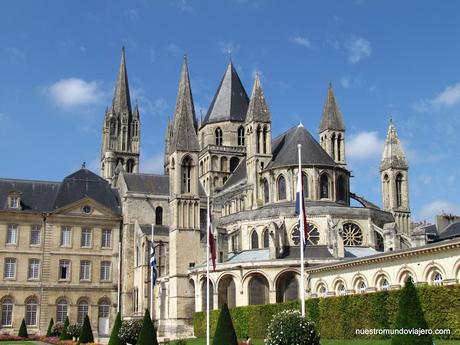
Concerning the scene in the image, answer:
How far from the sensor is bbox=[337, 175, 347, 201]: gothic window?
211 feet

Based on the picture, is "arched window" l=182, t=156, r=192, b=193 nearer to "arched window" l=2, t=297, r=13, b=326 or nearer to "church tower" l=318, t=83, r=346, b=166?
"church tower" l=318, t=83, r=346, b=166

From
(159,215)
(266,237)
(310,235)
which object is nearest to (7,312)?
(159,215)

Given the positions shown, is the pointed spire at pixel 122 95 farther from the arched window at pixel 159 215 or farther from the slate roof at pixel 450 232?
the slate roof at pixel 450 232

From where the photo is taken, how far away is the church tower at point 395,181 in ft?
214

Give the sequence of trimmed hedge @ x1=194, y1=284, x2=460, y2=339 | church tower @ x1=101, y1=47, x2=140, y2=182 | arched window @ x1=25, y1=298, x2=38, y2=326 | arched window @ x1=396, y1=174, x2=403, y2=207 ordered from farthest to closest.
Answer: church tower @ x1=101, y1=47, x2=140, y2=182, arched window @ x1=25, y1=298, x2=38, y2=326, arched window @ x1=396, y1=174, x2=403, y2=207, trimmed hedge @ x1=194, y1=284, x2=460, y2=339

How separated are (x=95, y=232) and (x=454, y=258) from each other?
45.8 m

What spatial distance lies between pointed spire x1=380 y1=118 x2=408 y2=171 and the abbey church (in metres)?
0.12

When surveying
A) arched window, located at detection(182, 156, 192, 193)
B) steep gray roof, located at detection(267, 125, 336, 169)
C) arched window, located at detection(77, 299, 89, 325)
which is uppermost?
steep gray roof, located at detection(267, 125, 336, 169)

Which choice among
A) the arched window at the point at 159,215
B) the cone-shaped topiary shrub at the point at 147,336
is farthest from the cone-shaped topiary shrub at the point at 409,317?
the arched window at the point at 159,215

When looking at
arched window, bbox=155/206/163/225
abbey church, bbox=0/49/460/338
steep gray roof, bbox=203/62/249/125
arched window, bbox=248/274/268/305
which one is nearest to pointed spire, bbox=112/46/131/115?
steep gray roof, bbox=203/62/249/125

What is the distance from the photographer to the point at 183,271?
61188 mm

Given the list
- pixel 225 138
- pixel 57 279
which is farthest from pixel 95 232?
pixel 225 138

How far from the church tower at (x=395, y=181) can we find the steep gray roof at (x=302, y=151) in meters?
5.75

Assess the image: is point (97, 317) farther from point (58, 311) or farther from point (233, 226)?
point (233, 226)
